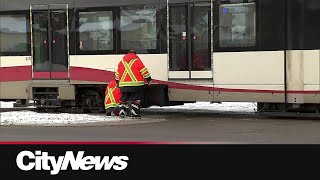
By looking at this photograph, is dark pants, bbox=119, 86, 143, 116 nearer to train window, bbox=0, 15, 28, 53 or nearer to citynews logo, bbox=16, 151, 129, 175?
train window, bbox=0, 15, 28, 53

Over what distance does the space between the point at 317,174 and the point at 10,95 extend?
12.5 meters

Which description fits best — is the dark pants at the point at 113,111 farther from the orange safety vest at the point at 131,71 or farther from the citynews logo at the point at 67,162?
the citynews logo at the point at 67,162

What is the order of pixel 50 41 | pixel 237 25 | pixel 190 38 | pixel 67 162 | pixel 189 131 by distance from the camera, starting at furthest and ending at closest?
pixel 50 41
pixel 190 38
pixel 237 25
pixel 189 131
pixel 67 162

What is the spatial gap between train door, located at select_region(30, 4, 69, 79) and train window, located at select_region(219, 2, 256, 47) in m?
4.40

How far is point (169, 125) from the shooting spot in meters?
12.4

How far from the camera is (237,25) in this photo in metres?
13.2

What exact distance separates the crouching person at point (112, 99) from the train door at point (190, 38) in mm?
1569

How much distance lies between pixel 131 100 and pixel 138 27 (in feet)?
6.37

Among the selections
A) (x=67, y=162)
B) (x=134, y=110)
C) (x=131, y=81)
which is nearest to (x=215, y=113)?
(x=134, y=110)

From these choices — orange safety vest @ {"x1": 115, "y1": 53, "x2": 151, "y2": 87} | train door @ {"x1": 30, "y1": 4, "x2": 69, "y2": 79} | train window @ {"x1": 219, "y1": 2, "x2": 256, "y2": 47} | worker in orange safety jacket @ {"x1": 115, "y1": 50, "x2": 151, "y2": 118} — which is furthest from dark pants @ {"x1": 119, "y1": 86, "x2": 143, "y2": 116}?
train window @ {"x1": 219, "y1": 2, "x2": 256, "y2": 47}

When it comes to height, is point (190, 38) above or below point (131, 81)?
above

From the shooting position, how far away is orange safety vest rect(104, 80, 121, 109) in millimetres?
14078

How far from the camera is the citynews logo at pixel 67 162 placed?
471cm

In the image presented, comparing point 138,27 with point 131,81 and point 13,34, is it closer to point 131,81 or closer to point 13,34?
point 131,81
